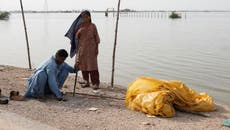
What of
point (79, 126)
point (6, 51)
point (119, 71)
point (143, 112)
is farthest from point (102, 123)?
point (6, 51)

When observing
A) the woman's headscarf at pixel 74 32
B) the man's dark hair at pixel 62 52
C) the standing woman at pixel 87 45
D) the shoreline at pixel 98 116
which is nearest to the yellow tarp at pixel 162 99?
the shoreline at pixel 98 116

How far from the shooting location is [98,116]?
273 inches

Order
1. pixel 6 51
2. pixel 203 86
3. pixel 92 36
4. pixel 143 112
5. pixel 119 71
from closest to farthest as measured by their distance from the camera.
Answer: pixel 143 112 < pixel 92 36 < pixel 203 86 < pixel 119 71 < pixel 6 51

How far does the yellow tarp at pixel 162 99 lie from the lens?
7010 mm

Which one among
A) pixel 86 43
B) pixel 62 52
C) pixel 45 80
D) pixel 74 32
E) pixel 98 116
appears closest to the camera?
pixel 98 116

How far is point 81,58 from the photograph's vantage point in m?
9.02

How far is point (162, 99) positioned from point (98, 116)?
1.07m

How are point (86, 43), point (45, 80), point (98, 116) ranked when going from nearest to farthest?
point (98, 116) → point (45, 80) → point (86, 43)

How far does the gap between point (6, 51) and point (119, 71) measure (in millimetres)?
8833

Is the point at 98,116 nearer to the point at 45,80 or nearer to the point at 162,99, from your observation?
the point at 162,99

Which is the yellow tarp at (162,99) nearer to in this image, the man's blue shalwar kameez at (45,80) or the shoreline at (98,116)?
the shoreline at (98,116)

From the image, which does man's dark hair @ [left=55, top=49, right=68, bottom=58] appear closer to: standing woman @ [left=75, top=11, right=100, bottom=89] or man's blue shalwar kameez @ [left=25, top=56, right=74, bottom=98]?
man's blue shalwar kameez @ [left=25, top=56, right=74, bottom=98]

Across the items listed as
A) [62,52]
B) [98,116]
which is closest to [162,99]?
[98,116]

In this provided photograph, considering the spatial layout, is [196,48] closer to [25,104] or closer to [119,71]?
[119,71]
